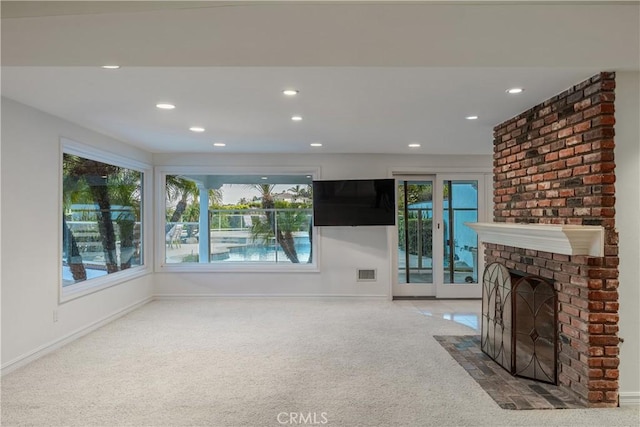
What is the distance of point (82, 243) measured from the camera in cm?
441

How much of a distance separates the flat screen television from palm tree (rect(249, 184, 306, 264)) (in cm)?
47

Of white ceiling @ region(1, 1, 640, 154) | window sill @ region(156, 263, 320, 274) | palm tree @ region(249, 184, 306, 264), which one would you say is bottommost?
window sill @ region(156, 263, 320, 274)

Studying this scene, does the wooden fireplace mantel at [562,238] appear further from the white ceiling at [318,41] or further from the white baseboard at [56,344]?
the white baseboard at [56,344]

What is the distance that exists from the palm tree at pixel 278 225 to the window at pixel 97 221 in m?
1.76

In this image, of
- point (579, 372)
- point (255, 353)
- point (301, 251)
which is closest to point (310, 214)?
point (301, 251)

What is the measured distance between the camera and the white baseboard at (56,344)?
10.5ft

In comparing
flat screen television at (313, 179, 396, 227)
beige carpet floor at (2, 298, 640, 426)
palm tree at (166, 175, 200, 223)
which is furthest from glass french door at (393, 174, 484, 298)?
palm tree at (166, 175, 200, 223)

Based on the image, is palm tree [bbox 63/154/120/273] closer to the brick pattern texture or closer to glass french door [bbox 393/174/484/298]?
glass french door [bbox 393/174/484/298]

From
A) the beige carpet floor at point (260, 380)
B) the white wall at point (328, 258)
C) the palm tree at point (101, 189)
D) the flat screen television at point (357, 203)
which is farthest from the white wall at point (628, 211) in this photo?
the palm tree at point (101, 189)

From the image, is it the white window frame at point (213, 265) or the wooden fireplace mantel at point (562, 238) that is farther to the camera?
the white window frame at point (213, 265)

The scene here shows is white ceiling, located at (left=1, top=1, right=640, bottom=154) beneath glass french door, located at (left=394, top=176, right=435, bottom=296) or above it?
above

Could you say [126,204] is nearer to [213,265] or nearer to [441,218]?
[213,265]

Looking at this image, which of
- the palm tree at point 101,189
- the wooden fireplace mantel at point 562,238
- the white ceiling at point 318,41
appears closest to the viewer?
the white ceiling at point 318,41

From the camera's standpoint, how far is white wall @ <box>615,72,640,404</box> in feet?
8.33
